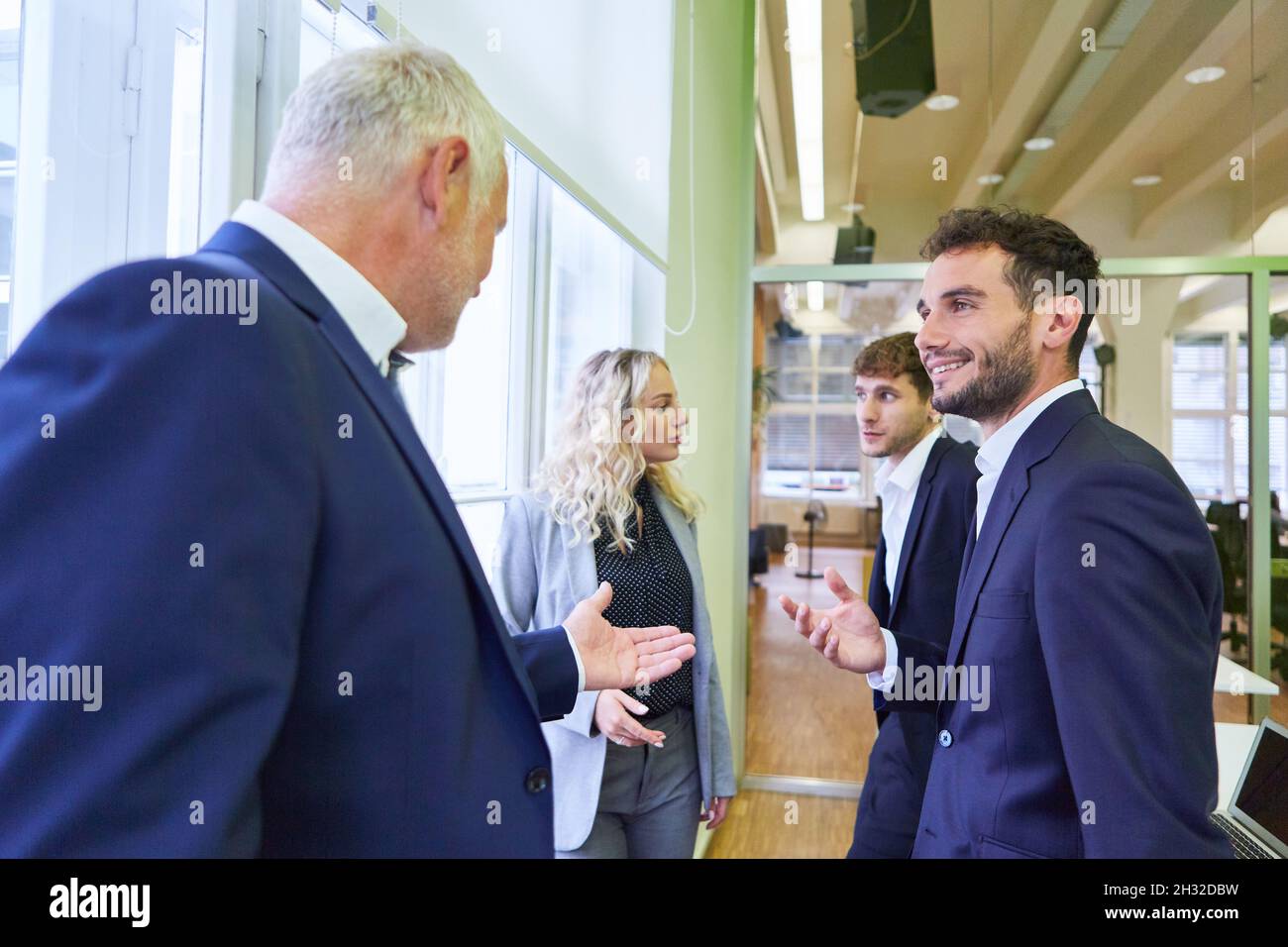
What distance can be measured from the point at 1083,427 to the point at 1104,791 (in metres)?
0.52

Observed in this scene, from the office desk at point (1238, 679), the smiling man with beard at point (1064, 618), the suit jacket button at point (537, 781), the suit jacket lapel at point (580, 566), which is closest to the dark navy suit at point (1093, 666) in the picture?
the smiling man with beard at point (1064, 618)

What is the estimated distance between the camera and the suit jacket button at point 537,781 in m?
0.77

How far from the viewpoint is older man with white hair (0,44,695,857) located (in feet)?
1.75

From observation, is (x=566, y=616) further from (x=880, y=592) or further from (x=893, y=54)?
(x=893, y=54)

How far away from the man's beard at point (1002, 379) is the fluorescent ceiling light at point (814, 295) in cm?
243

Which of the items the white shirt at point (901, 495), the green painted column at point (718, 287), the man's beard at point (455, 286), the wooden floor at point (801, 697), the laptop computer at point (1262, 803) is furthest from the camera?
the wooden floor at point (801, 697)

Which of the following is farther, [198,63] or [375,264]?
[198,63]

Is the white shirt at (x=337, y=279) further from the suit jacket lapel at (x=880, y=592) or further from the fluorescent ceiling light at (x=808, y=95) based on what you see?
the fluorescent ceiling light at (x=808, y=95)

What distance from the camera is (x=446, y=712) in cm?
69

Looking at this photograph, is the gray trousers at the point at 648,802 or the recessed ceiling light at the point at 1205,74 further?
the recessed ceiling light at the point at 1205,74

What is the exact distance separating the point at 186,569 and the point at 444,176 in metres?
0.47
